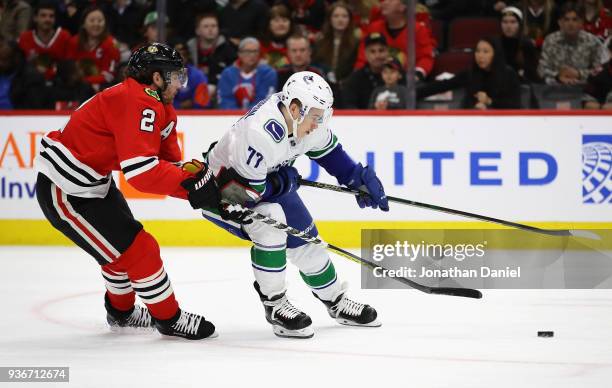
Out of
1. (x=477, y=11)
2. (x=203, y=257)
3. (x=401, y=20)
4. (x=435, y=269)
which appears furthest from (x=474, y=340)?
(x=477, y=11)

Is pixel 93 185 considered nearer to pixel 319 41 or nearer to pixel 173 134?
pixel 173 134

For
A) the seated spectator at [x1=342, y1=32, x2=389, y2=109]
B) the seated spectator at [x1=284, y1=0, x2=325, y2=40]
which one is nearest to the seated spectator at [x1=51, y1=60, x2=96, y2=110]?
the seated spectator at [x1=284, y1=0, x2=325, y2=40]

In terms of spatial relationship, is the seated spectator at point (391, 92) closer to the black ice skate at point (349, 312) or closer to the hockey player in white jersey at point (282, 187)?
the hockey player in white jersey at point (282, 187)

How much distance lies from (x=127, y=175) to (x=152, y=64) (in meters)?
0.48

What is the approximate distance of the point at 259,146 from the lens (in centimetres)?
434

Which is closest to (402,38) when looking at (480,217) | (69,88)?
(69,88)

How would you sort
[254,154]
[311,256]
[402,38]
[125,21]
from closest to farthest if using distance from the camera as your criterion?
1. [254,154]
2. [311,256]
3. [402,38]
4. [125,21]

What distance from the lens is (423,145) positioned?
751cm

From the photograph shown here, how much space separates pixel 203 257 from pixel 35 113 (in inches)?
67.3

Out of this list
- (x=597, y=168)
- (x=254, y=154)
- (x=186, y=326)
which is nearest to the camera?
(x=254, y=154)

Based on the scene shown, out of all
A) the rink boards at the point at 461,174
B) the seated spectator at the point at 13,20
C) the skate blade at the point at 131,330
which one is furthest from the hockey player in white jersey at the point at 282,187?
the seated spectator at the point at 13,20

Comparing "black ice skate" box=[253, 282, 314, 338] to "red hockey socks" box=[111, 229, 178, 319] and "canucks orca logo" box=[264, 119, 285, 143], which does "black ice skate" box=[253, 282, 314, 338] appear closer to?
"red hockey socks" box=[111, 229, 178, 319]

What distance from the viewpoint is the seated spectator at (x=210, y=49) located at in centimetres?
802

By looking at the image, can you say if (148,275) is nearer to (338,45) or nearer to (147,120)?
(147,120)
